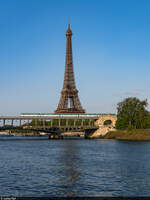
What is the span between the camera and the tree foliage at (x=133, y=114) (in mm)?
130250

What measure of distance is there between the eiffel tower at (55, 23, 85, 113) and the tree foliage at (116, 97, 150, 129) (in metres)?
46.0

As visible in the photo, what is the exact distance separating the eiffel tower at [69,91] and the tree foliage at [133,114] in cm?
4604

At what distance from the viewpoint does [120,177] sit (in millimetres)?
34031

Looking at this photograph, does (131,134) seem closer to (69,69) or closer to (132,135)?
(132,135)

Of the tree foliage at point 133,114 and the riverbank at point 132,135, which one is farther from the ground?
the tree foliage at point 133,114

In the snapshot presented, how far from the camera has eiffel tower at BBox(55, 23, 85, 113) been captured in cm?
18162

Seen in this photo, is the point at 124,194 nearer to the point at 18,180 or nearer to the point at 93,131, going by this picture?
the point at 18,180

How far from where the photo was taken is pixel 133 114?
133500 millimetres

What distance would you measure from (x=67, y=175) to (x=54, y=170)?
4.59 metres

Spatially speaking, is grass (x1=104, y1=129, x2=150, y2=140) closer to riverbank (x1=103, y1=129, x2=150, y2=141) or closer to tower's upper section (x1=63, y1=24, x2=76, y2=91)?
riverbank (x1=103, y1=129, x2=150, y2=141)

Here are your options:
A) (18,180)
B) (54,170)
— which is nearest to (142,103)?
(54,170)

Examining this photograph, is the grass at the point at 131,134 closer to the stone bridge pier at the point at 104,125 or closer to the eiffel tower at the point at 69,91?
the stone bridge pier at the point at 104,125

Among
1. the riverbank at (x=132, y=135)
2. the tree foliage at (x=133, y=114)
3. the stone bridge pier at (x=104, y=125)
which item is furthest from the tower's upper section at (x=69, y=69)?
the riverbank at (x=132, y=135)

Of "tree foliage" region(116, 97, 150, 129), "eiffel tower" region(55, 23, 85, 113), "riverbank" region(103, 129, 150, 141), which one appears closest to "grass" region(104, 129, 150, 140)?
"riverbank" region(103, 129, 150, 141)
